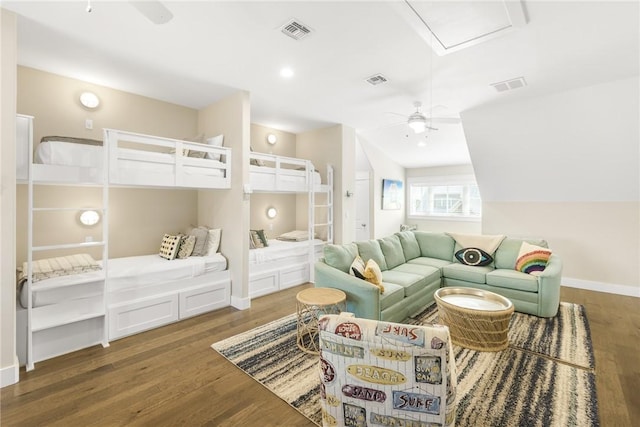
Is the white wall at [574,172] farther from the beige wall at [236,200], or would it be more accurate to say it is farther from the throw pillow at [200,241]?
the throw pillow at [200,241]

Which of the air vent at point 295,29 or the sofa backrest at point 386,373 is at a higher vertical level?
the air vent at point 295,29

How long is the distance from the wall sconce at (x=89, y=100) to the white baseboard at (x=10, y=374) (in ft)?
9.22

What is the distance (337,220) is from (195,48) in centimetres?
346

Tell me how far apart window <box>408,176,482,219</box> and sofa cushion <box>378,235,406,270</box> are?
13.0ft

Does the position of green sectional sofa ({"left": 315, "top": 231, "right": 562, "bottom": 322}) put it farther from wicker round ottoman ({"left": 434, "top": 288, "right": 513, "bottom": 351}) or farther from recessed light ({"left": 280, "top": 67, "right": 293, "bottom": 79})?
recessed light ({"left": 280, "top": 67, "right": 293, "bottom": 79})

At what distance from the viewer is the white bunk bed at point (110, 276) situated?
2.52 m

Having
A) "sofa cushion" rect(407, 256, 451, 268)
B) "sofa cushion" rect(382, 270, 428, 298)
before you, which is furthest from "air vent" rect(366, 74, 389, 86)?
"sofa cushion" rect(407, 256, 451, 268)

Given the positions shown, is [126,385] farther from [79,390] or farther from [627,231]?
[627,231]

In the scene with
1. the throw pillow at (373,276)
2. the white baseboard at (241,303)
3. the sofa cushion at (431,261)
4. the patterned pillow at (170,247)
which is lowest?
the white baseboard at (241,303)

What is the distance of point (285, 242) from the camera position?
5020 millimetres

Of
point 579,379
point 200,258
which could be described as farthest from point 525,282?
point 200,258

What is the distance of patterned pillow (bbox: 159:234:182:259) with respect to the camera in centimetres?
370

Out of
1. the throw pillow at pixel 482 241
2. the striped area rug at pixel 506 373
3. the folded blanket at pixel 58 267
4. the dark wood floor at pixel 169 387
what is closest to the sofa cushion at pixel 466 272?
the throw pillow at pixel 482 241

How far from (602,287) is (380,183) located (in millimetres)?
4419
